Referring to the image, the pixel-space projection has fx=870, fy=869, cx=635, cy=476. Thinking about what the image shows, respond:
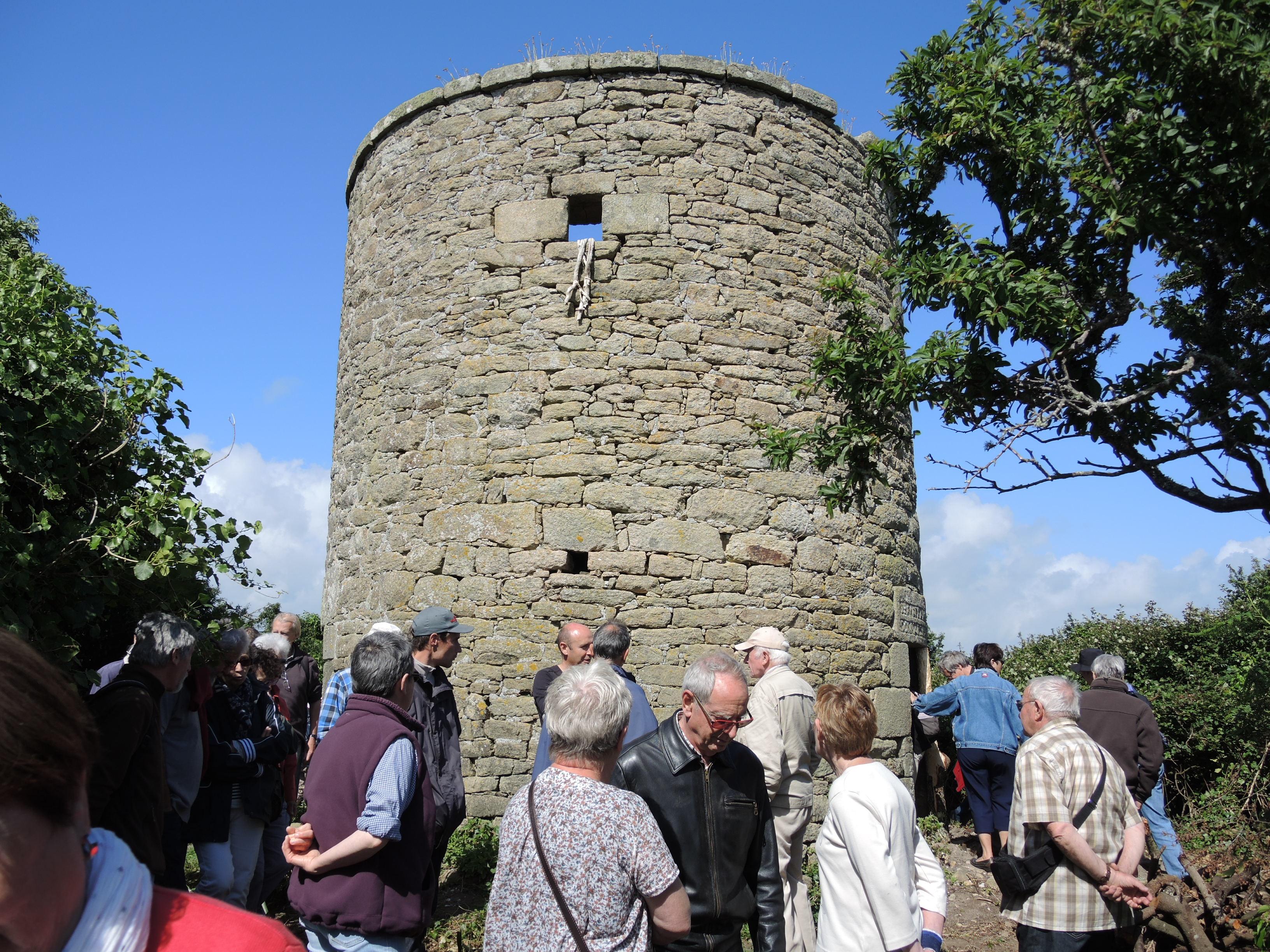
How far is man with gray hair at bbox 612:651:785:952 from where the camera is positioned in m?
2.75

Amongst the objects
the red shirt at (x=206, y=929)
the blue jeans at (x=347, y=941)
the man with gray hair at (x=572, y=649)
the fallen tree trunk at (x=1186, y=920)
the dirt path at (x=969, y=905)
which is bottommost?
the dirt path at (x=969, y=905)

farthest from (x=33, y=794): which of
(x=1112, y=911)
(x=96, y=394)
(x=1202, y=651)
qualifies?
(x=1202, y=651)

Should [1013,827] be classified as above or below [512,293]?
below

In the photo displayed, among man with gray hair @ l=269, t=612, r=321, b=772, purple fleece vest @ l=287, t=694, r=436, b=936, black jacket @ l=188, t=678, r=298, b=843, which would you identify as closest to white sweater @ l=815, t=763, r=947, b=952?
purple fleece vest @ l=287, t=694, r=436, b=936

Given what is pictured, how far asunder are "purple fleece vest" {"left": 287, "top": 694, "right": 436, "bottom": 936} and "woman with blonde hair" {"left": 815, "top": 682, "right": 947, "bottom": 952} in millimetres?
1286

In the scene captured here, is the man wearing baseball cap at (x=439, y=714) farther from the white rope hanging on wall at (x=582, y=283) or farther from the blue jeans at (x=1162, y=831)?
the blue jeans at (x=1162, y=831)

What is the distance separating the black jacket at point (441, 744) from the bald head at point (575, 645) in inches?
31.1

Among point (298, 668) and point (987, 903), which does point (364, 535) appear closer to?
point (298, 668)

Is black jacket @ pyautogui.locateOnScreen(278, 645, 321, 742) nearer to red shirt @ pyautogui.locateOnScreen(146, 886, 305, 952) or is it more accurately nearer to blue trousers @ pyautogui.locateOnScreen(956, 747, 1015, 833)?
blue trousers @ pyautogui.locateOnScreen(956, 747, 1015, 833)

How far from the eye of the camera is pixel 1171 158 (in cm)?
421

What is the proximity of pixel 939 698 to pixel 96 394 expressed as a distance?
575 cm

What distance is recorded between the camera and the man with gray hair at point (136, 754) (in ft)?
9.41

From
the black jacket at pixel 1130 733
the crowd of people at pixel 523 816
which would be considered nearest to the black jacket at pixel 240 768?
the crowd of people at pixel 523 816

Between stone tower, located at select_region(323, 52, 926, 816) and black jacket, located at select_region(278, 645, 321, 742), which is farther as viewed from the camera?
stone tower, located at select_region(323, 52, 926, 816)
